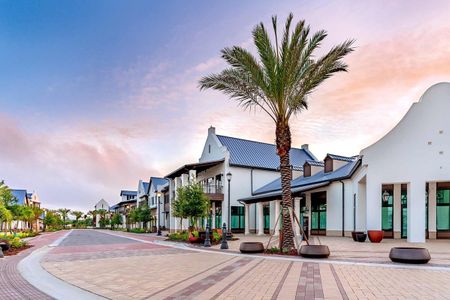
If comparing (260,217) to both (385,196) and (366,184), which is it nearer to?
(385,196)

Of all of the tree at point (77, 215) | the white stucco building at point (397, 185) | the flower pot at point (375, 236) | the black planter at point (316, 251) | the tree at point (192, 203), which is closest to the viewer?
the black planter at point (316, 251)

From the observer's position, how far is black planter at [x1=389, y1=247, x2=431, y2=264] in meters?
12.4

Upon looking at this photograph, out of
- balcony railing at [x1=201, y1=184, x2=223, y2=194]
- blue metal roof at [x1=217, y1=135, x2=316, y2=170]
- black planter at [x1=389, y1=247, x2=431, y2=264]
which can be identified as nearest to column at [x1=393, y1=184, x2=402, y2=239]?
black planter at [x1=389, y1=247, x2=431, y2=264]

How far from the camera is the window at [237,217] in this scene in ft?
131

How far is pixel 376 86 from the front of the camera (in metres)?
20.7

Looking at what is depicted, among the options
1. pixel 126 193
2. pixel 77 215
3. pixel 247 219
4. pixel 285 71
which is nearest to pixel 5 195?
pixel 247 219

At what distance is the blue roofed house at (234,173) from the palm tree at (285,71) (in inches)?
810

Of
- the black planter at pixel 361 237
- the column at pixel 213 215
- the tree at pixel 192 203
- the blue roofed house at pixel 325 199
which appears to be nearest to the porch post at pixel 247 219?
the blue roofed house at pixel 325 199

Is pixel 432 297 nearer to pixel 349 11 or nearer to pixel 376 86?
pixel 349 11

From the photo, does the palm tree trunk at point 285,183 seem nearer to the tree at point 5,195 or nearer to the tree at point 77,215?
the tree at point 5,195

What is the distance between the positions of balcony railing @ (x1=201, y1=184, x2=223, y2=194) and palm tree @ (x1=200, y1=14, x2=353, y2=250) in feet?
73.7

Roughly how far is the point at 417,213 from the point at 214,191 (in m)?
23.2

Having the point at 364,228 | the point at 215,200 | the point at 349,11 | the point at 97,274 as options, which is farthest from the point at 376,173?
the point at 215,200

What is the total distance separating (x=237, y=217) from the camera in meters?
40.1
